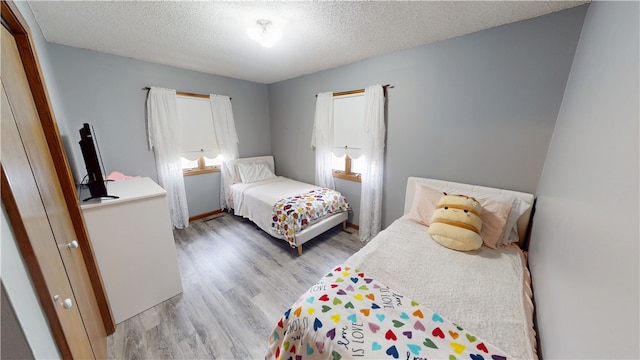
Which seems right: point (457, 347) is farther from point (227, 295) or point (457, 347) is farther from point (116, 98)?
point (116, 98)

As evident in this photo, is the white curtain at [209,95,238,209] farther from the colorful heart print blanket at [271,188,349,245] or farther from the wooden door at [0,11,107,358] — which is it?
the wooden door at [0,11,107,358]

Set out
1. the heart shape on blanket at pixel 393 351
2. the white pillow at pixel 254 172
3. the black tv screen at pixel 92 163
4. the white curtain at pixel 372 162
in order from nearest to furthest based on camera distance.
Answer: the heart shape on blanket at pixel 393 351, the black tv screen at pixel 92 163, the white curtain at pixel 372 162, the white pillow at pixel 254 172

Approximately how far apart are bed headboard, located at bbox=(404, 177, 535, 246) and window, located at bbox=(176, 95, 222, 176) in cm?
311

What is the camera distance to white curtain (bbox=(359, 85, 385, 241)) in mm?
2602

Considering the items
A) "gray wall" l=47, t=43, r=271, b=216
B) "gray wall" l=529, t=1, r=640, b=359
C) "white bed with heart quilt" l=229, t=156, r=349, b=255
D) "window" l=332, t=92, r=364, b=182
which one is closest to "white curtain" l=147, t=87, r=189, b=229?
"gray wall" l=47, t=43, r=271, b=216

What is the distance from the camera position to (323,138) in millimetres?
3254

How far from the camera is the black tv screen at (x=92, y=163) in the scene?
139 cm

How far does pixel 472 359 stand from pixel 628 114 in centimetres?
103

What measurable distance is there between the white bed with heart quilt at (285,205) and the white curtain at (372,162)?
360 mm

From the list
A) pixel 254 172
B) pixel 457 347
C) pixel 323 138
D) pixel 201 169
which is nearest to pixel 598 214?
pixel 457 347

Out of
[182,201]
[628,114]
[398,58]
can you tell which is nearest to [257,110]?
Answer: [182,201]

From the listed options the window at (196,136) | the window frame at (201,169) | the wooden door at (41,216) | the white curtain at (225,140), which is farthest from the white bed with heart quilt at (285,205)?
the wooden door at (41,216)

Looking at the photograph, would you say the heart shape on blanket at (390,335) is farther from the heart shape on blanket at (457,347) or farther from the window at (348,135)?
the window at (348,135)

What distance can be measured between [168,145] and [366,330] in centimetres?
336
